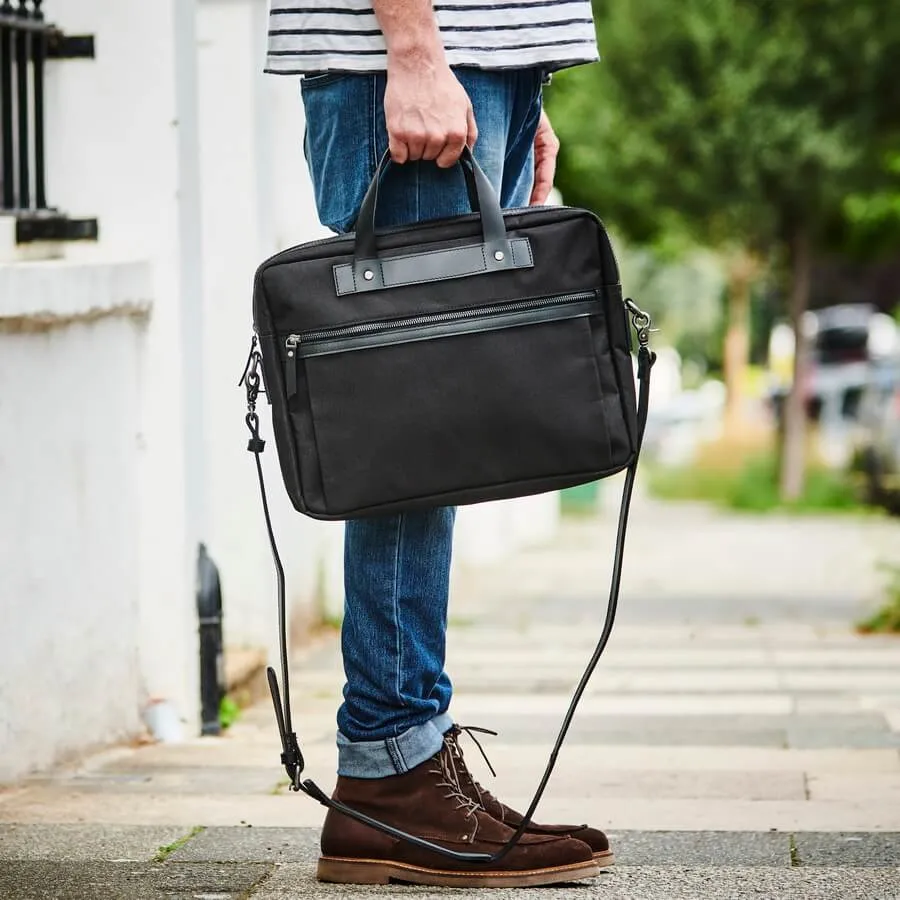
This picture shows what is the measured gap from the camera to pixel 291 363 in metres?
2.51

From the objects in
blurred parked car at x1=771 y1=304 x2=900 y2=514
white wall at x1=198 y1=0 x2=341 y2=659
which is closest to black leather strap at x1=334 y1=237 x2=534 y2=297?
white wall at x1=198 y1=0 x2=341 y2=659

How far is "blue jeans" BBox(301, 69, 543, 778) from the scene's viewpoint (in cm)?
260

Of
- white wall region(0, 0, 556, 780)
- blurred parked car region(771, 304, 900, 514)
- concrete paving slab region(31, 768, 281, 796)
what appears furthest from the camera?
blurred parked car region(771, 304, 900, 514)

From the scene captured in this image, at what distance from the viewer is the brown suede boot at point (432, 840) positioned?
260cm

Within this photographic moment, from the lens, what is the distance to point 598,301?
101 inches

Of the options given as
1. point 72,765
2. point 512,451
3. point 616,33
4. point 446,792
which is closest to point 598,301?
point 512,451

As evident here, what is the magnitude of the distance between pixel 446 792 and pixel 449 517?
423mm

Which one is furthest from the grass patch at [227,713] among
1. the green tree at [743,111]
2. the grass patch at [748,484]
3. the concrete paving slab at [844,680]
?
the grass patch at [748,484]

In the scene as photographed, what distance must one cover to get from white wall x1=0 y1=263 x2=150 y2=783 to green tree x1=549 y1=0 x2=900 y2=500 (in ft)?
43.5

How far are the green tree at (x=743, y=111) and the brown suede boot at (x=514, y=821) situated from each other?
14.5 m

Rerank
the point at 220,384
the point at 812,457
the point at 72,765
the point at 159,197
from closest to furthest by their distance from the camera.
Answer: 1. the point at 72,765
2. the point at 159,197
3. the point at 220,384
4. the point at 812,457

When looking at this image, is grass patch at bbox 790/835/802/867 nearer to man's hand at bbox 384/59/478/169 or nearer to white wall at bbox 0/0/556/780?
man's hand at bbox 384/59/478/169

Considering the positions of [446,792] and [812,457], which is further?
[812,457]

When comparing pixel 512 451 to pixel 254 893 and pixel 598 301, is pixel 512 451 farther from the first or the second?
pixel 254 893
